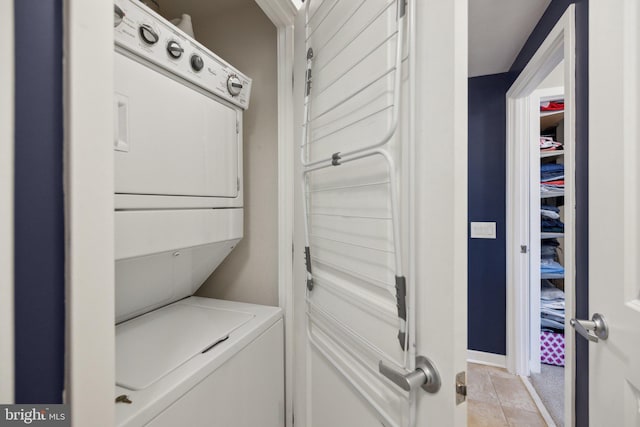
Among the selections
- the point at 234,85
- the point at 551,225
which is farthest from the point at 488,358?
the point at 234,85

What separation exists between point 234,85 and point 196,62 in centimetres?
21

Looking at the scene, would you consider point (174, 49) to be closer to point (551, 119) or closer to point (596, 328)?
point (596, 328)

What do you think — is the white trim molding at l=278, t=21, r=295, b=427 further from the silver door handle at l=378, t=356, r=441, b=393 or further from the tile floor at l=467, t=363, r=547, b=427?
the tile floor at l=467, t=363, r=547, b=427

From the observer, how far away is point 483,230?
2.74 meters

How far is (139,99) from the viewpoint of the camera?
87 centimetres

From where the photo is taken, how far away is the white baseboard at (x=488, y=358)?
266cm

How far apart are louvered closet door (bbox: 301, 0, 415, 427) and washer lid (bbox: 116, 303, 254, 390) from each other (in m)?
0.38

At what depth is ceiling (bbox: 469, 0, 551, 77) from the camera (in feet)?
6.04

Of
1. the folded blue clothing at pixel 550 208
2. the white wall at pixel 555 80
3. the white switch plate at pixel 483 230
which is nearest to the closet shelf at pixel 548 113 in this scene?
the white wall at pixel 555 80

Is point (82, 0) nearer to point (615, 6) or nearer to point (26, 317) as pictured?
point (26, 317)

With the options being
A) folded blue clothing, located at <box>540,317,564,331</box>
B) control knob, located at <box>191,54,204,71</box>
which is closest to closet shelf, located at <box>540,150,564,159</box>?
folded blue clothing, located at <box>540,317,564,331</box>

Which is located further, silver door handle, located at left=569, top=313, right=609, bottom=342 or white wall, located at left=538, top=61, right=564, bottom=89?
white wall, located at left=538, top=61, right=564, bottom=89

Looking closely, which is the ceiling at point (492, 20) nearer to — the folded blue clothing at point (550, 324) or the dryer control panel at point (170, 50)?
the dryer control panel at point (170, 50)

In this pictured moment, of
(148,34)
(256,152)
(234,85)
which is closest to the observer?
(148,34)
